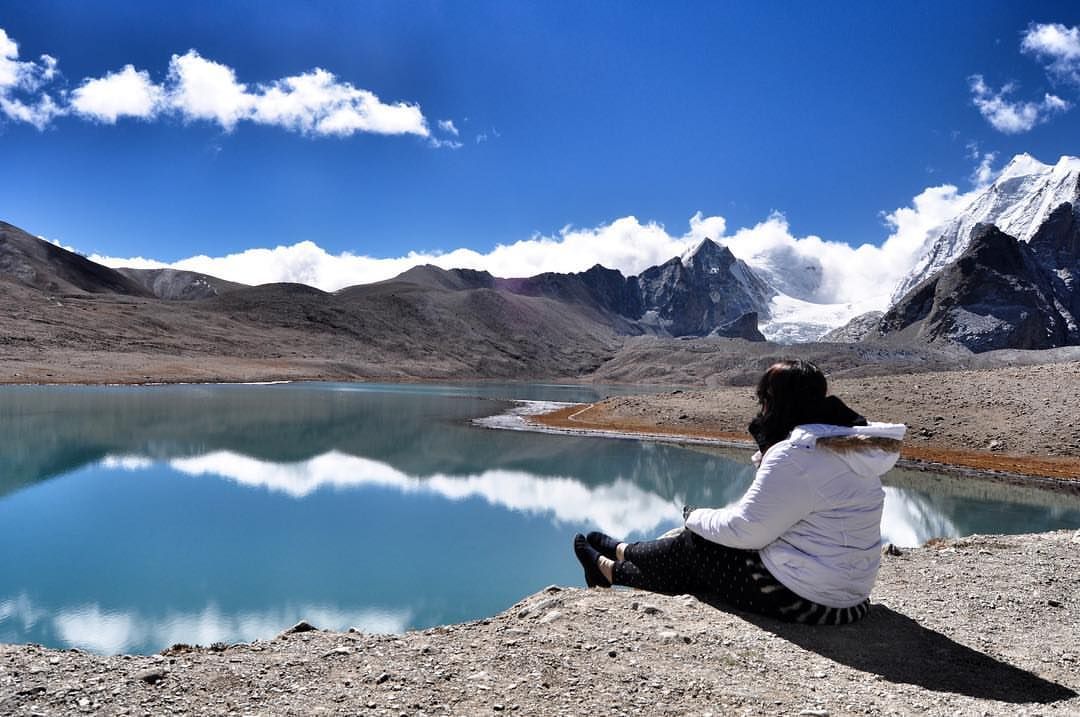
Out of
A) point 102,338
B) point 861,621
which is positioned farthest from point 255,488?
point 102,338

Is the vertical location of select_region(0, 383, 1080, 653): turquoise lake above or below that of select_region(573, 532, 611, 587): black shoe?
below

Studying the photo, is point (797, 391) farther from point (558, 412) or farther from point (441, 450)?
point (558, 412)

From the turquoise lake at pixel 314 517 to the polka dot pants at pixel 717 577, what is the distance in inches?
161

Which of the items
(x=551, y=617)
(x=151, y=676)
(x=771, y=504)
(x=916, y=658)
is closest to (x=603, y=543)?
(x=551, y=617)

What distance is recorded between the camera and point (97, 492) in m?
16.8

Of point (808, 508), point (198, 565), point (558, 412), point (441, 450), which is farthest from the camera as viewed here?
point (558, 412)

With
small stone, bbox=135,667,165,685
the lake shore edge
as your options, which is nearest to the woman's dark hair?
small stone, bbox=135,667,165,685

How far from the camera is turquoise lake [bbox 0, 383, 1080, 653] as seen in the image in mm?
9219

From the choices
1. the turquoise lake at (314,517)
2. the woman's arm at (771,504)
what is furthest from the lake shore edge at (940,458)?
the woman's arm at (771,504)

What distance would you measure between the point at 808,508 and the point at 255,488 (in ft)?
56.8

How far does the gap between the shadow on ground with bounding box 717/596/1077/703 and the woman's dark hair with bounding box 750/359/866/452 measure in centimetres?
138

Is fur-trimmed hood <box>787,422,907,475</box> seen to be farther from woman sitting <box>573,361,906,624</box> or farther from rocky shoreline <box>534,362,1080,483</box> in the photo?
rocky shoreline <box>534,362,1080,483</box>

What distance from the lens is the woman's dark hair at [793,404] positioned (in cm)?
452

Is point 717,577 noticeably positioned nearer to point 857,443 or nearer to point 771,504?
point 771,504
